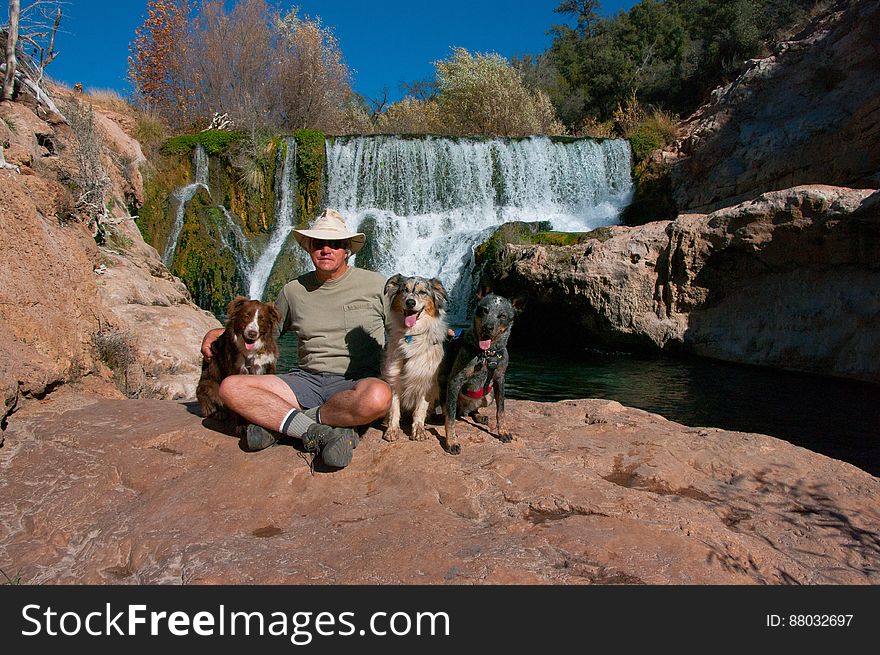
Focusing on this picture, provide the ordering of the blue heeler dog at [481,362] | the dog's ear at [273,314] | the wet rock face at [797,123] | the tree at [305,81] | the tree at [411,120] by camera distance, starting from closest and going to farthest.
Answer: the blue heeler dog at [481,362] < the dog's ear at [273,314] < the wet rock face at [797,123] < the tree at [305,81] < the tree at [411,120]

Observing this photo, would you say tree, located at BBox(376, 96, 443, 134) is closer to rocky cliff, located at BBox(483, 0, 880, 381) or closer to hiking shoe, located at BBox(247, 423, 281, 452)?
rocky cliff, located at BBox(483, 0, 880, 381)

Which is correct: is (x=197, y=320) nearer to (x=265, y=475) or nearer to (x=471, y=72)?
(x=265, y=475)

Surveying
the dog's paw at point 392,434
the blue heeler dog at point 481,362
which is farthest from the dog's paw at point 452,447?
the dog's paw at point 392,434

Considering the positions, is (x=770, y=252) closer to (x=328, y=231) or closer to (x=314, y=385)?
(x=328, y=231)

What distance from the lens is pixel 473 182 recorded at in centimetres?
1642

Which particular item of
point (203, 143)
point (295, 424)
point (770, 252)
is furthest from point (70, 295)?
point (203, 143)

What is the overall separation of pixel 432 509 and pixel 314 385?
148 centimetres

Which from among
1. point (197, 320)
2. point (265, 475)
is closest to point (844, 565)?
point (265, 475)

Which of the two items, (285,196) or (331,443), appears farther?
(285,196)

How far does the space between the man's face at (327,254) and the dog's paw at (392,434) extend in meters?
1.20

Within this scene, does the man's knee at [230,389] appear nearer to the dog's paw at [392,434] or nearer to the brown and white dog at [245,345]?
the brown and white dog at [245,345]

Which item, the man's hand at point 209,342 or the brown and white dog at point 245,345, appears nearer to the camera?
the brown and white dog at point 245,345

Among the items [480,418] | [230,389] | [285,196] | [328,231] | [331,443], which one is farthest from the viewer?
[285,196]

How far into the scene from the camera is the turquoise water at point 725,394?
240 inches
